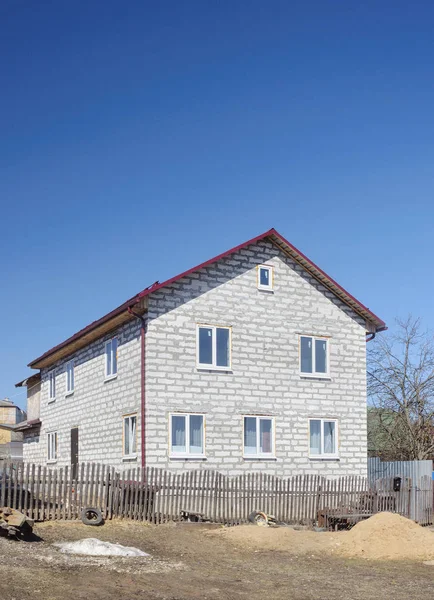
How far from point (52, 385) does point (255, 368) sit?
1224cm

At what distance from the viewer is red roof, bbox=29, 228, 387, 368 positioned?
24.9 m

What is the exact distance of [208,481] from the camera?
23.0 metres

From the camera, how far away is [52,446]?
113ft

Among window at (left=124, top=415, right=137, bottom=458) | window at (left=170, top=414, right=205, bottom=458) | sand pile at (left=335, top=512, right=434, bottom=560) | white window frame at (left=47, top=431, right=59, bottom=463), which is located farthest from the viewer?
white window frame at (left=47, top=431, right=59, bottom=463)

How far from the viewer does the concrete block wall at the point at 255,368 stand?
25.0 metres

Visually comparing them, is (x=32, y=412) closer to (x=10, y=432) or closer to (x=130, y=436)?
(x=130, y=436)

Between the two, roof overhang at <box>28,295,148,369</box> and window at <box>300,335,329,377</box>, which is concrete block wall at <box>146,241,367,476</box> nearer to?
window at <box>300,335,329,377</box>

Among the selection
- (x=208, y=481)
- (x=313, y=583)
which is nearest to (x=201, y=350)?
(x=208, y=481)

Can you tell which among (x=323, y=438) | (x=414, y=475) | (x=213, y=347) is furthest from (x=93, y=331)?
(x=414, y=475)

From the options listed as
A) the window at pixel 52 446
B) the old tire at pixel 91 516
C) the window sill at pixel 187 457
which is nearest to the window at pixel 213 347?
the window sill at pixel 187 457

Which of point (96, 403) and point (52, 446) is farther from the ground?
point (96, 403)

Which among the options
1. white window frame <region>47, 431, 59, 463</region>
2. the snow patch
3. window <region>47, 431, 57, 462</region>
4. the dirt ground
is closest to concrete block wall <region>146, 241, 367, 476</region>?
the dirt ground

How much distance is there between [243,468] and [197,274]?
6455 millimetres

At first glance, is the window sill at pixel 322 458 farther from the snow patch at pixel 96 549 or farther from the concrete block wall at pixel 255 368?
the snow patch at pixel 96 549
